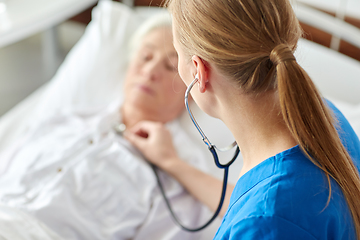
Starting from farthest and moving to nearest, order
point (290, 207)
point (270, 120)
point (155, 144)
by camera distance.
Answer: point (155, 144) < point (270, 120) < point (290, 207)

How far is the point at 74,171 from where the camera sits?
1310 millimetres

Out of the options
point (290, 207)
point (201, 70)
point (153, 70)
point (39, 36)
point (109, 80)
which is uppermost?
point (201, 70)

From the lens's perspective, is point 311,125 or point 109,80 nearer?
point 311,125

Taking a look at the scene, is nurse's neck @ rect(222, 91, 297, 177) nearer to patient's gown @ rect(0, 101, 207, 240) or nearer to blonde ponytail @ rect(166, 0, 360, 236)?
blonde ponytail @ rect(166, 0, 360, 236)

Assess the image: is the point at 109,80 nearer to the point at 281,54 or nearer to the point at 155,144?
the point at 155,144

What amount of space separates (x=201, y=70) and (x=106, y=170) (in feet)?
2.53

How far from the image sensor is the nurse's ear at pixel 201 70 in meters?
0.68

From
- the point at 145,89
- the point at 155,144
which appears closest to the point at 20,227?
the point at 155,144

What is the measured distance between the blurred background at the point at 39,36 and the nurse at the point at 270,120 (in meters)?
0.40

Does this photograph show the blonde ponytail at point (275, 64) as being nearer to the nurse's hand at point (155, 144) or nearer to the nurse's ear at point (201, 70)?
the nurse's ear at point (201, 70)

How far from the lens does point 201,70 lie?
2.24 ft

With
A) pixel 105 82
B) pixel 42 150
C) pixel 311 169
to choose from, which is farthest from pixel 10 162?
pixel 311 169

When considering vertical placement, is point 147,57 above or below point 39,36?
above

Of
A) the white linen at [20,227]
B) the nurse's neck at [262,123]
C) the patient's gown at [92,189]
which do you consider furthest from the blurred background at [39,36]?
the white linen at [20,227]
